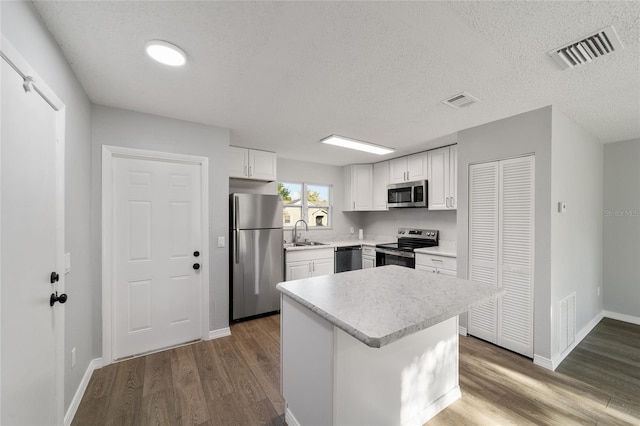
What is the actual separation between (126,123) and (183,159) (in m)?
0.58

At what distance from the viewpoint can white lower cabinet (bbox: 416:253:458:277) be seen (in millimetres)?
3371

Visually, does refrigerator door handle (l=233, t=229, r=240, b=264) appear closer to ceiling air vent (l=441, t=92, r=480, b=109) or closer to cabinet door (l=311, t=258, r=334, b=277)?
cabinet door (l=311, t=258, r=334, b=277)

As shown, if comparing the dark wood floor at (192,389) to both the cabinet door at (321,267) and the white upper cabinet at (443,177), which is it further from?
the white upper cabinet at (443,177)

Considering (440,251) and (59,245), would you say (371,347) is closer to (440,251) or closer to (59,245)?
(59,245)

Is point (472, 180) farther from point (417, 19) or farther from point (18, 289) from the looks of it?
point (18, 289)

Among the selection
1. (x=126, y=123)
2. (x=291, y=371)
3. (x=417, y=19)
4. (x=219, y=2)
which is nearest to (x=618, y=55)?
(x=417, y=19)

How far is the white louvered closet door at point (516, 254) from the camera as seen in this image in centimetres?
257

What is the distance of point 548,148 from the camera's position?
2.42 metres

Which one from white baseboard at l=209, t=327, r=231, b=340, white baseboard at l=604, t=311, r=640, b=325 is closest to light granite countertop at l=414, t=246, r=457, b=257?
white baseboard at l=604, t=311, r=640, b=325

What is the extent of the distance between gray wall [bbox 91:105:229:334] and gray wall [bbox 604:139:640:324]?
17.0 feet

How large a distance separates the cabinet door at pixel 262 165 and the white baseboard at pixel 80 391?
265 cm

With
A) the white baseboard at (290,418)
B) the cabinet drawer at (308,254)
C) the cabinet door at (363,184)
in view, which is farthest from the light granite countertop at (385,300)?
the cabinet door at (363,184)

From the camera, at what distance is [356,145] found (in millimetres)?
3752

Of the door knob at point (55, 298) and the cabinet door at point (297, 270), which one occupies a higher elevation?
the door knob at point (55, 298)
